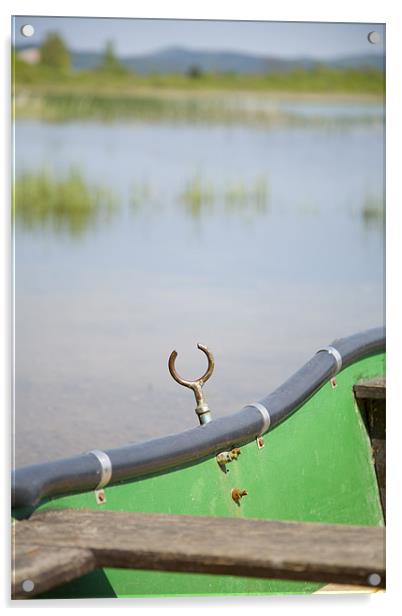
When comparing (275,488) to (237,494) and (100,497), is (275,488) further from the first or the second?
(100,497)

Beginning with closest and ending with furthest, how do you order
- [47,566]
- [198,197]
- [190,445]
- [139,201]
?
[47,566] → [190,445] → [198,197] → [139,201]

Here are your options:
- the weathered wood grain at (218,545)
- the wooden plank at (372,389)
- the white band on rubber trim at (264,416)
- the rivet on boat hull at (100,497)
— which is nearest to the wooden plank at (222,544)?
the weathered wood grain at (218,545)

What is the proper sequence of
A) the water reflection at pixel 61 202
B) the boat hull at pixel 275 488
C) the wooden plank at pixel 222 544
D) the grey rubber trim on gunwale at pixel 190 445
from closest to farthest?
the wooden plank at pixel 222 544 → the grey rubber trim on gunwale at pixel 190 445 → the boat hull at pixel 275 488 → the water reflection at pixel 61 202

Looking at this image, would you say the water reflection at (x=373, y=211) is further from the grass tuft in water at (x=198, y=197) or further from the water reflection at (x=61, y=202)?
the water reflection at (x=61, y=202)

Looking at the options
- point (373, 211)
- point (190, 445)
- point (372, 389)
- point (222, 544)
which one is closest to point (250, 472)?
point (190, 445)

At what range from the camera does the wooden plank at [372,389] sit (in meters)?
3.00

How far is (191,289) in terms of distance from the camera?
3.08 m

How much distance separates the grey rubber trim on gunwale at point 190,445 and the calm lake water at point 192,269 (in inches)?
2.3

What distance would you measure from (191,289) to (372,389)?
0.45 meters

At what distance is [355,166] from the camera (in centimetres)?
272

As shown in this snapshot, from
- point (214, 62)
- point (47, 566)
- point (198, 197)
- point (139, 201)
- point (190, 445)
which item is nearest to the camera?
point (47, 566)

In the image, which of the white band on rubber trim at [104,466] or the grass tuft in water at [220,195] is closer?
the white band on rubber trim at [104,466]
